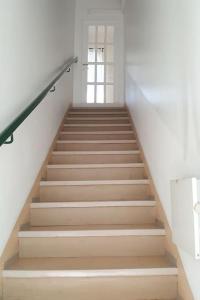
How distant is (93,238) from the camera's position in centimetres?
205

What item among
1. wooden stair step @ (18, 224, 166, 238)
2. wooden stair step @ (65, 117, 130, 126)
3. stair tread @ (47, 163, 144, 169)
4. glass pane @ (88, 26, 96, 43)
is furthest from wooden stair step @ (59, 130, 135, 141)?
glass pane @ (88, 26, 96, 43)

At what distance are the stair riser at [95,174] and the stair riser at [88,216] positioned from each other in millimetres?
594

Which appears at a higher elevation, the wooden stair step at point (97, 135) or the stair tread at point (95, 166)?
the wooden stair step at point (97, 135)

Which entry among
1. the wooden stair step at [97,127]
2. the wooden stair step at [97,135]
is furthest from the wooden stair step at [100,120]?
the wooden stair step at [97,135]

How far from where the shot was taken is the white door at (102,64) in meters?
5.61

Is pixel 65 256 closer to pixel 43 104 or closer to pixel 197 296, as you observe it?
pixel 197 296

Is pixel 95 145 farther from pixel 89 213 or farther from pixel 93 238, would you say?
pixel 93 238

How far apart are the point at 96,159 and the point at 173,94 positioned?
5.11 feet

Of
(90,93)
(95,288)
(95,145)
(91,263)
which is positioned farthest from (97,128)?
(95,288)

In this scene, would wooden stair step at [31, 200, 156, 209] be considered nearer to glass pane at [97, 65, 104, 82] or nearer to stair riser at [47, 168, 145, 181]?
stair riser at [47, 168, 145, 181]

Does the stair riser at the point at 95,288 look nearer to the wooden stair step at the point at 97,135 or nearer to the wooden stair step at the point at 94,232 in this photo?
the wooden stair step at the point at 94,232

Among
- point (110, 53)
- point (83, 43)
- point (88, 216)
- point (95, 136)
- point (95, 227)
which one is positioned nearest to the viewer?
point (95, 227)

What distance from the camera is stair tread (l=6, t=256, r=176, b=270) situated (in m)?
1.81

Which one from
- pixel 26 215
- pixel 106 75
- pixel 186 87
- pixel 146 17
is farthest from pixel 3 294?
pixel 106 75
